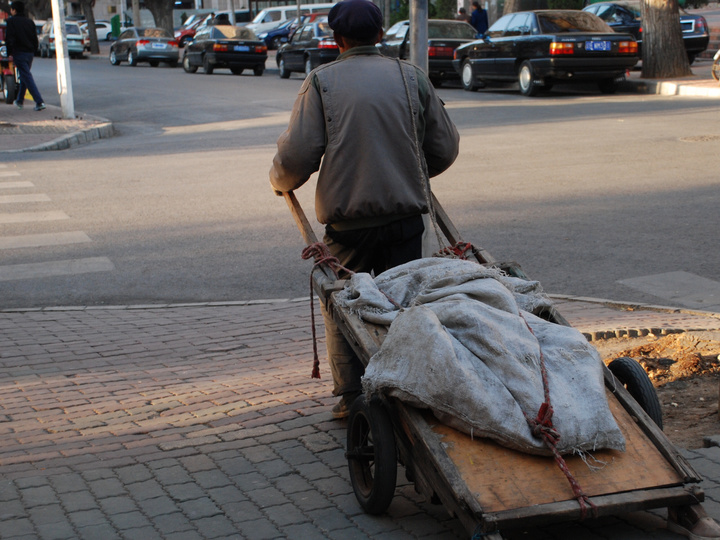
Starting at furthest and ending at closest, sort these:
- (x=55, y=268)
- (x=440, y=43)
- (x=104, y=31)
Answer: (x=104, y=31)
(x=440, y=43)
(x=55, y=268)

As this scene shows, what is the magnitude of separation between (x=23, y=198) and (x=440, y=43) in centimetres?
1591

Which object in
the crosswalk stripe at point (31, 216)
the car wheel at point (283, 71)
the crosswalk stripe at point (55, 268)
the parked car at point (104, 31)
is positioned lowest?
the crosswalk stripe at point (55, 268)

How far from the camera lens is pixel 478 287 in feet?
11.5

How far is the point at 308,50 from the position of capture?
2792 centimetres

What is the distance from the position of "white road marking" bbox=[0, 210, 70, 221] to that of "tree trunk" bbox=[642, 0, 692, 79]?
1630 centimetres

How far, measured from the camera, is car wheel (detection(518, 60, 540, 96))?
2078 cm

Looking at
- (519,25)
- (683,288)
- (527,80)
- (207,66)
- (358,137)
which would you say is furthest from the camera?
(207,66)

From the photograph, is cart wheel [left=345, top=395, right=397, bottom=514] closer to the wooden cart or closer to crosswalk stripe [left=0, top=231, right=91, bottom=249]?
the wooden cart

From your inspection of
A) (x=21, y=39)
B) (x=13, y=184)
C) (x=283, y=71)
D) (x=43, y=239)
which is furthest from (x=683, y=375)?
(x=283, y=71)

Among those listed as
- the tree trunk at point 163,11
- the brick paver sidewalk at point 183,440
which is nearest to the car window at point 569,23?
the brick paver sidewalk at point 183,440

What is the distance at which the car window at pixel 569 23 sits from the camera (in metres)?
20.4

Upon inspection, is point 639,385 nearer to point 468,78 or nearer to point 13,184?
point 13,184

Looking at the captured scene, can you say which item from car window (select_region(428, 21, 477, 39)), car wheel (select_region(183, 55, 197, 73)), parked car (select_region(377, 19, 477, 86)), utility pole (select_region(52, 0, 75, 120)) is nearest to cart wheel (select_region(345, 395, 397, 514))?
utility pole (select_region(52, 0, 75, 120))

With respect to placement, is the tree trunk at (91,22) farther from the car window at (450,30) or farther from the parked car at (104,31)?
the car window at (450,30)
